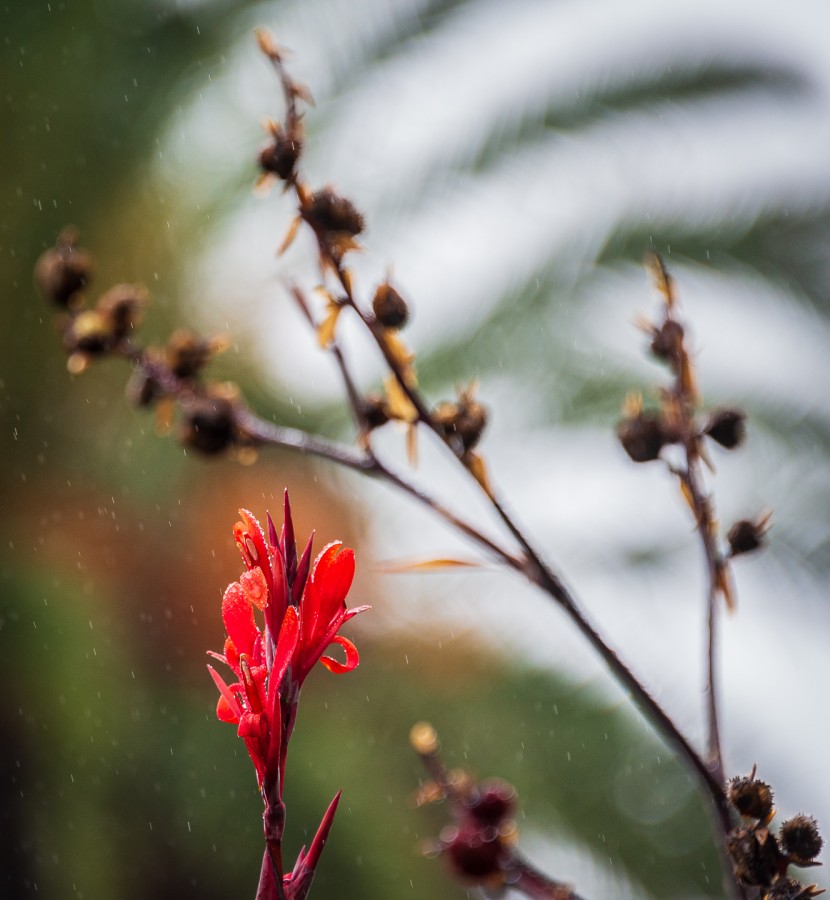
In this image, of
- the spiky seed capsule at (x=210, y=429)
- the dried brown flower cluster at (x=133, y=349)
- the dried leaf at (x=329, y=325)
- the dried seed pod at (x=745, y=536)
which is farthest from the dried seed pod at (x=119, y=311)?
the dried seed pod at (x=745, y=536)

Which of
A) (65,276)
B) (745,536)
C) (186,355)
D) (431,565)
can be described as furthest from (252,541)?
(65,276)

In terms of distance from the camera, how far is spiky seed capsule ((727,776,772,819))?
0.55 metres

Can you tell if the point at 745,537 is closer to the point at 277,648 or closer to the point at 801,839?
the point at 801,839

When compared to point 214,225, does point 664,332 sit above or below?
above

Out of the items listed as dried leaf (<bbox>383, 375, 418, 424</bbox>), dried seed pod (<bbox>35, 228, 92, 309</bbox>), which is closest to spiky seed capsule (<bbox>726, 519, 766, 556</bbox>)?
dried leaf (<bbox>383, 375, 418, 424</bbox>)

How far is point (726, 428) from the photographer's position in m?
0.75

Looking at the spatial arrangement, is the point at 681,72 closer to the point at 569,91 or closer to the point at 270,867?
the point at 569,91

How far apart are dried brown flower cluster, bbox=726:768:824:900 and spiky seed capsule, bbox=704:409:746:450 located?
0.25 metres

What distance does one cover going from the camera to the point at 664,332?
717 mm

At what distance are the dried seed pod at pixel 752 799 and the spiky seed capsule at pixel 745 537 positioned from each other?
188 millimetres

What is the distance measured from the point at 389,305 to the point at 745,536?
0.86ft

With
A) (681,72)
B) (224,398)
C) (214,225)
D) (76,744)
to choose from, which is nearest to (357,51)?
(214,225)

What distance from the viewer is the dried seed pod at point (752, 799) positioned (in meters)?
0.55

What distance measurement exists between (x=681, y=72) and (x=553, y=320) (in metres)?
0.65
